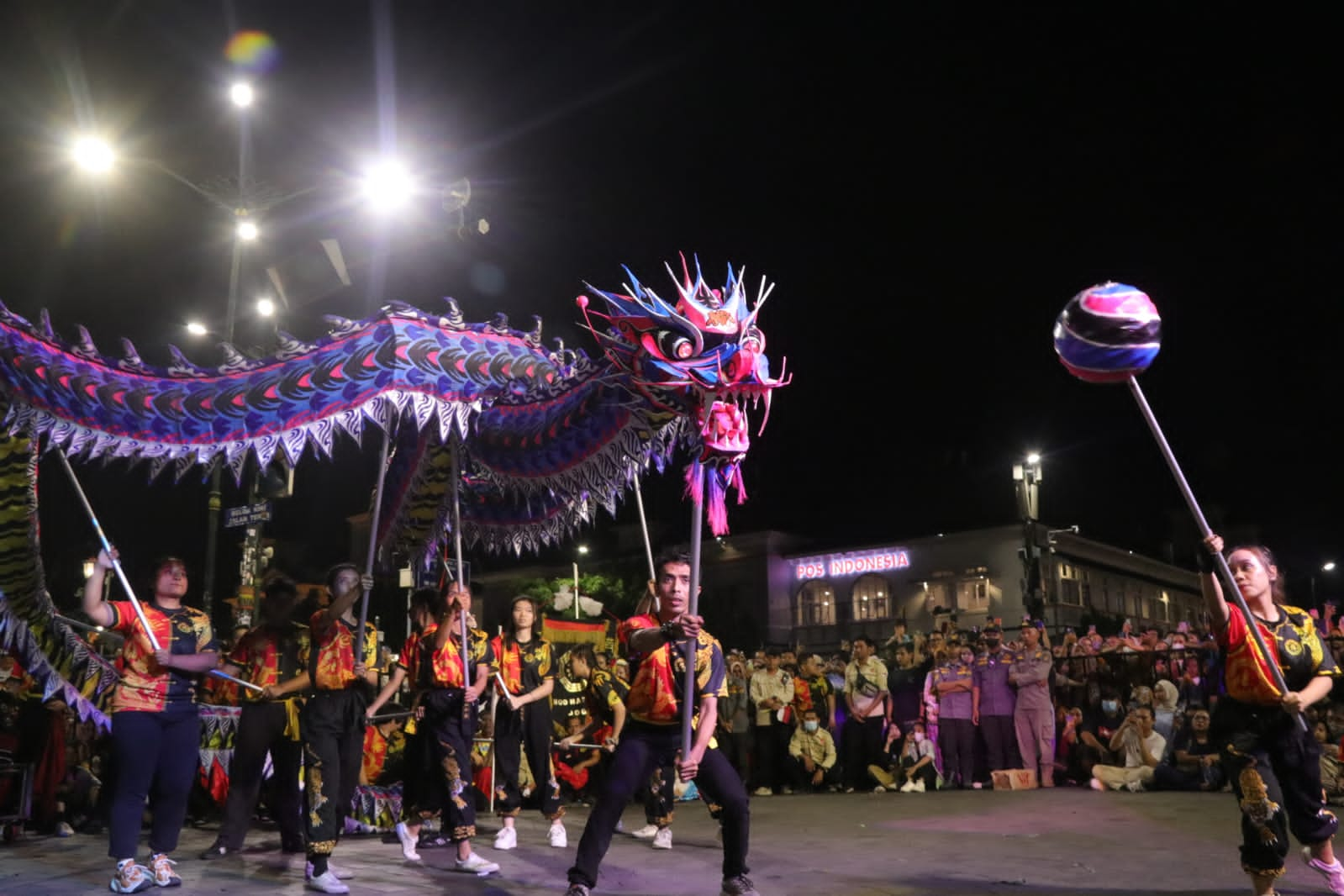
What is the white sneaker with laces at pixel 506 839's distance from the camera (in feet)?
27.3

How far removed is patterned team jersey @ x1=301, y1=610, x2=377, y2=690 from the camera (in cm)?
697

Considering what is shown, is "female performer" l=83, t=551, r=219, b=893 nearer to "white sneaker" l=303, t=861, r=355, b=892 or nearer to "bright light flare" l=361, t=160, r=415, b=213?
"white sneaker" l=303, t=861, r=355, b=892

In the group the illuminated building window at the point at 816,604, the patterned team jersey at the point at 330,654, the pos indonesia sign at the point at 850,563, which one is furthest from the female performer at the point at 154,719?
the illuminated building window at the point at 816,604

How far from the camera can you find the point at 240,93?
1217cm

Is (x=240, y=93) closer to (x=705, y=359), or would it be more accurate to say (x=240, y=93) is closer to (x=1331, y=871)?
(x=705, y=359)

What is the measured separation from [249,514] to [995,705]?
30.6ft

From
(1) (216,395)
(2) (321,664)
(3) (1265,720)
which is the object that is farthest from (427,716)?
(3) (1265,720)

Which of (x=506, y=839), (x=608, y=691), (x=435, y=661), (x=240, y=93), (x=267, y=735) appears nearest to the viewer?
(x=435, y=661)

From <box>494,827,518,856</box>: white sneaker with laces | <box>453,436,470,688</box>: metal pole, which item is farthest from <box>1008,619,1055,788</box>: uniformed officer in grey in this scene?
<box>453,436,470,688</box>: metal pole

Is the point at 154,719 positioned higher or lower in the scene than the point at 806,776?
higher

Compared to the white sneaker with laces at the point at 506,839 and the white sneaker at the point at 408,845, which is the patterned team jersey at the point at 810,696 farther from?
the white sneaker at the point at 408,845

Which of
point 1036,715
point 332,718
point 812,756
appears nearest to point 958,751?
point 1036,715

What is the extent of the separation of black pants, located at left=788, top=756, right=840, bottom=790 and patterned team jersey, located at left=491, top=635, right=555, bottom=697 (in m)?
5.82

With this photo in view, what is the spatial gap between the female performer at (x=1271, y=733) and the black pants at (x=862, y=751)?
28.0 feet
